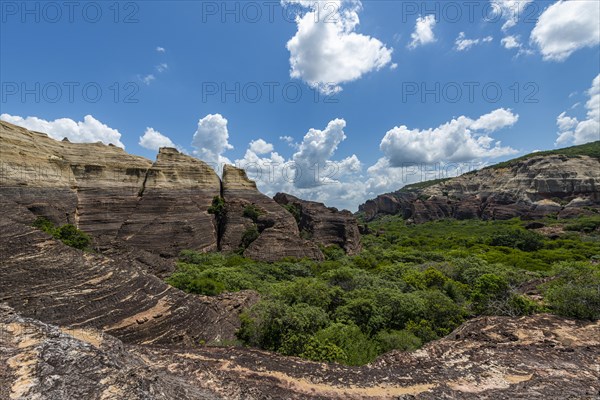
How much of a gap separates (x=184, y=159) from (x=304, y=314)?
112 ft

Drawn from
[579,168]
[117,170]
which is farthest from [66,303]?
[579,168]

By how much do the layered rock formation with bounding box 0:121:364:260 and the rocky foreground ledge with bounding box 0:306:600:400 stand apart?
23.0 m

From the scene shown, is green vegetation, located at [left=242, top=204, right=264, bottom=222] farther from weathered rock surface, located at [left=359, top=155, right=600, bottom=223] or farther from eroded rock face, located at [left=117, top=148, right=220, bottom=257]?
weathered rock surface, located at [left=359, top=155, right=600, bottom=223]

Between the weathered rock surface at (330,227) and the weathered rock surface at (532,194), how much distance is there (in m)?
58.4

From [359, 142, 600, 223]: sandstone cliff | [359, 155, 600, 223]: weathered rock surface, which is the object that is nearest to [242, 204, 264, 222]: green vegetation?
[359, 142, 600, 223]: sandstone cliff

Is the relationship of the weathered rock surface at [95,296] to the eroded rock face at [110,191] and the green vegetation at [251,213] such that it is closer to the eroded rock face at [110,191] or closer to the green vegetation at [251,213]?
the eroded rock face at [110,191]

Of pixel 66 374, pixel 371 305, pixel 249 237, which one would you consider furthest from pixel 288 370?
pixel 249 237

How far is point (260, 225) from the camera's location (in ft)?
127

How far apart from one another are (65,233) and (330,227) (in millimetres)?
31720

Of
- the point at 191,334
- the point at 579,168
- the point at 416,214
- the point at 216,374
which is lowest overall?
the point at 191,334

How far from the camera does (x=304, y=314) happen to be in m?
12.7

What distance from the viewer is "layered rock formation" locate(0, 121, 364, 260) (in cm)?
2866

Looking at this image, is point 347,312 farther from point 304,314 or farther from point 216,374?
point 216,374

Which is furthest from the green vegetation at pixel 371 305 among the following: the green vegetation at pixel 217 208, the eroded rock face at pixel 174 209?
the green vegetation at pixel 217 208
